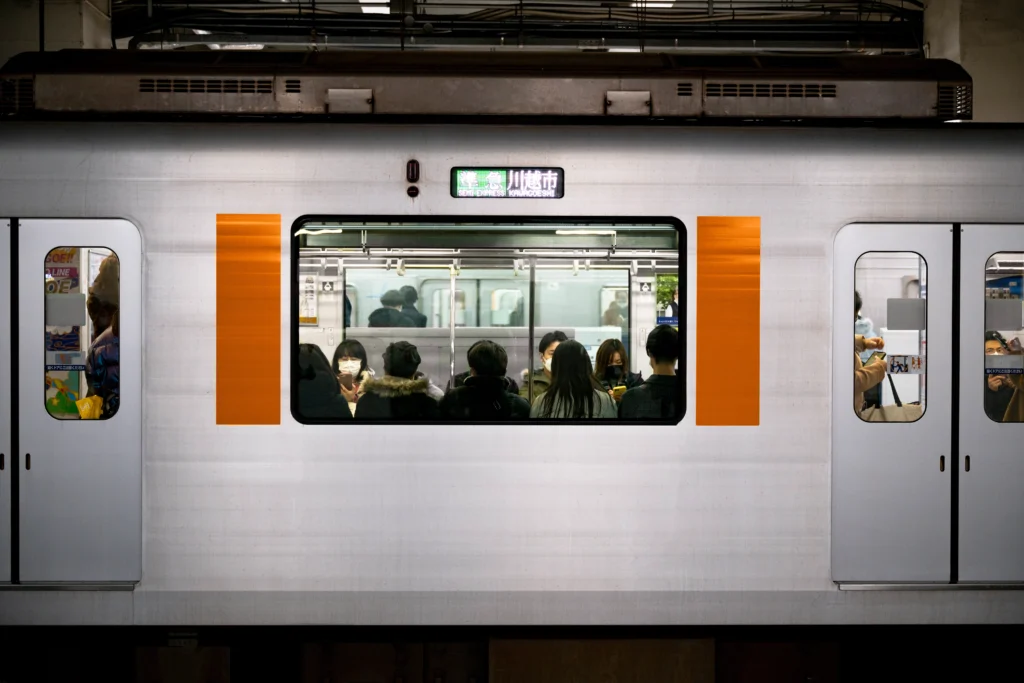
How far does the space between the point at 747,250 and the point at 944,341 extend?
1.13 metres

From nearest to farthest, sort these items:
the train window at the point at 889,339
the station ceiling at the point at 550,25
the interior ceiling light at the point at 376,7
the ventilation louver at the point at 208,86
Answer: the ventilation louver at the point at 208,86
the train window at the point at 889,339
the station ceiling at the point at 550,25
the interior ceiling light at the point at 376,7

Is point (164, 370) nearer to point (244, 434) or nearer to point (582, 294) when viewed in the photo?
point (244, 434)

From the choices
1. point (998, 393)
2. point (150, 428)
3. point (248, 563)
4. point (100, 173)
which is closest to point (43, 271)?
point (100, 173)

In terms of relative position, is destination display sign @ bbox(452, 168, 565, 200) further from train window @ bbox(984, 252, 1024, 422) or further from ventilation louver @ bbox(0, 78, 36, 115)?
train window @ bbox(984, 252, 1024, 422)

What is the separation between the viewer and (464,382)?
4078 millimetres

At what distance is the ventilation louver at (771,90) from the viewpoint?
404cm

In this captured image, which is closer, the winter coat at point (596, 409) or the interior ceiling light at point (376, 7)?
the winter coat at point (596, 409)

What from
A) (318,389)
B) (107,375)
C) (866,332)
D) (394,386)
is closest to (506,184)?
(394,386)

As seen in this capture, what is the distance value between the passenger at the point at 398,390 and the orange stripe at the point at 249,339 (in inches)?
18.1

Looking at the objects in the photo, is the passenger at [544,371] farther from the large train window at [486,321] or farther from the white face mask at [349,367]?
the white face mask at [349,367]

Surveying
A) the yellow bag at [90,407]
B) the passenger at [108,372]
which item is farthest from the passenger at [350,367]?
the yellow bag at [90,407]

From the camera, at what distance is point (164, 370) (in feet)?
13.1

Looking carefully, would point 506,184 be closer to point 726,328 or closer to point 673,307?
point 673,307

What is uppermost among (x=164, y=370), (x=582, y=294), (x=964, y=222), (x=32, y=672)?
(x=964, y=222)
